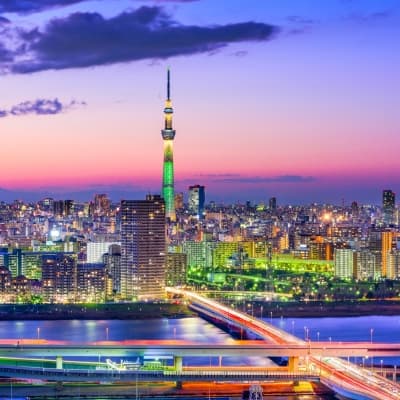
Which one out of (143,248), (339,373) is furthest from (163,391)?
(143,248)

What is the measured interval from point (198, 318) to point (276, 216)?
92.4ft

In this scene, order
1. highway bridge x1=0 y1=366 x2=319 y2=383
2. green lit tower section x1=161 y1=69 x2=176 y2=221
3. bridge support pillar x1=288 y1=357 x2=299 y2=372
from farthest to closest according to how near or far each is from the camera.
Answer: green lit tower section x1=161 y1=69 x2=176 y2=221
bridge support pillar x1=288 y1=357 x2=299 y2=372
highway bridge x1=0 y1=366 x2=319 y2=383

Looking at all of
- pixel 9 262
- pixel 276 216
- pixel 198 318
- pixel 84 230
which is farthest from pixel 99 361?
pixel 276 216

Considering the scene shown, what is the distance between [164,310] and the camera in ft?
86.7

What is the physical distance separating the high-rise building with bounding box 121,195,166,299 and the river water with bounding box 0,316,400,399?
10.3 ft

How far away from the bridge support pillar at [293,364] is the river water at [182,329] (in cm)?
394

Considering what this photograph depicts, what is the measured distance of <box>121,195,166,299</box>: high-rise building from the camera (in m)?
28.5

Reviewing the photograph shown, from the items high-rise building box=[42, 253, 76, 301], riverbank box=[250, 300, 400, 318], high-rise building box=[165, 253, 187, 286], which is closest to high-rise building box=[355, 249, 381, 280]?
high-rise building box=[165, 253, 187, 286]

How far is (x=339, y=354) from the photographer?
1617cm

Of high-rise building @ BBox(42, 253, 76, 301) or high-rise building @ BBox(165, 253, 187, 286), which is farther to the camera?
high-rise building @ BBox(165, 253, 187, 286)

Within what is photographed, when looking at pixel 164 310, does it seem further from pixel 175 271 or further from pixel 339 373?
pixel 339 373

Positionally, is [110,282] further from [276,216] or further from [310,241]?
[276,216]

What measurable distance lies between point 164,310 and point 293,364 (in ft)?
35.1

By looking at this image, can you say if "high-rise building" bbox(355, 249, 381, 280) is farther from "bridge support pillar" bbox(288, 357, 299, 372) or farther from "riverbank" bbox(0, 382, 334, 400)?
"riverbank" bbox(0, 382, 334, 400)
